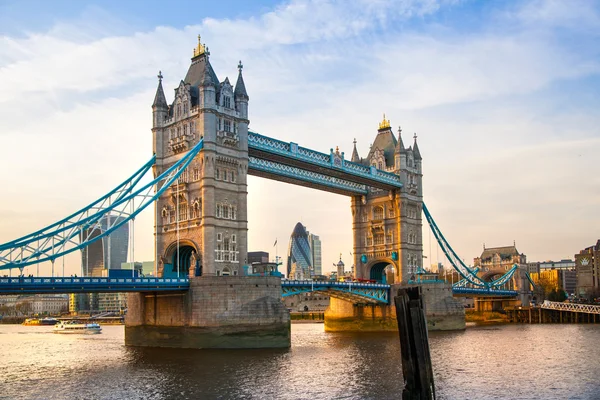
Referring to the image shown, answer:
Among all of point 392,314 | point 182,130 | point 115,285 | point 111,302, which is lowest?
point 111,302

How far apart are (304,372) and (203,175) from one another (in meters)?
23.2

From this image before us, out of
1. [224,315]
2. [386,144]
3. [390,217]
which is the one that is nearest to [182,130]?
[224,315]

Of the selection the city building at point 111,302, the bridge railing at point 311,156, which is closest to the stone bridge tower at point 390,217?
the bridge railing at point 311,156

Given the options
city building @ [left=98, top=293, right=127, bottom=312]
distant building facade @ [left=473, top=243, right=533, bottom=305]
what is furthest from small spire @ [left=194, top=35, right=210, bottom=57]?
city building @ [left=98, top=293, right=127, bottom=312]

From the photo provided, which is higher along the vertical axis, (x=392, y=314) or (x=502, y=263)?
(x=502, y=263)

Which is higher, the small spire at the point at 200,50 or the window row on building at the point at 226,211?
the small spire at the point at 200,50

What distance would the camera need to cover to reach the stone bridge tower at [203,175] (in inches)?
2242

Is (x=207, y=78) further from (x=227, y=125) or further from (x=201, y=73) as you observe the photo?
(x=227, y=125)

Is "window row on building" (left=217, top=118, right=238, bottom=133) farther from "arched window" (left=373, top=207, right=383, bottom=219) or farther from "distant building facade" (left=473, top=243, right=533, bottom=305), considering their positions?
"distant building facade" (left=473, top=243, right=533, bottom=305)

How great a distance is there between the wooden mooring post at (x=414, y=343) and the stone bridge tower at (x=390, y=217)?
195 ft

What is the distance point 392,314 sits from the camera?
76.8 metres

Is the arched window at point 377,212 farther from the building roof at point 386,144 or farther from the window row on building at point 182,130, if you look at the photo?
the window row on building at point 182,130

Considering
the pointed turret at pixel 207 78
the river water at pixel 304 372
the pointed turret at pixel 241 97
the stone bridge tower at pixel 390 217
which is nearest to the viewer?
the river water at pixel 304 372

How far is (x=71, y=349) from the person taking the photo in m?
63.6
